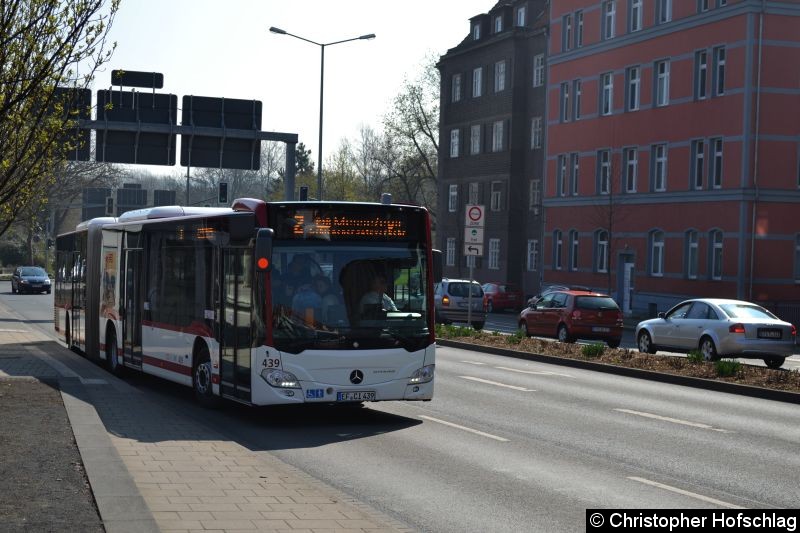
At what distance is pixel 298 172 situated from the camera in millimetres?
129375

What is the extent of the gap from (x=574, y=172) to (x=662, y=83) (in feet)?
27.6

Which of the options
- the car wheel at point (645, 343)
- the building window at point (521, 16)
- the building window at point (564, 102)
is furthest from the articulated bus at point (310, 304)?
the building window at point (521, 16)

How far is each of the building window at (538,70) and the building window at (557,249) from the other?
12003mm

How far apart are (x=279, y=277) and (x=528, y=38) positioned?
5856 centimetres

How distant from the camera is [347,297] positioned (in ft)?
47.7

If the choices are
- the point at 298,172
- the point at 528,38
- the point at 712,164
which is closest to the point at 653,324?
the point at 712,164

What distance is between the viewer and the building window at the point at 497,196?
7231cm

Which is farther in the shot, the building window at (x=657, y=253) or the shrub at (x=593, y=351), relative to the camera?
the building window at (x=657, y=253)

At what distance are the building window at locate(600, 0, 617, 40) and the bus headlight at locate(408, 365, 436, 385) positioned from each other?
43820mm

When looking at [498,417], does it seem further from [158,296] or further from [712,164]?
[712,164]

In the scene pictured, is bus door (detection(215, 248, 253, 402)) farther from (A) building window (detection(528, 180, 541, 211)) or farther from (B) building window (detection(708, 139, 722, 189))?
(A) building window (detection(528, 180, 541, 211))

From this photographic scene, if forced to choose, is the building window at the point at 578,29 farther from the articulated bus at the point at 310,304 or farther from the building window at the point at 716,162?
the articulated bus at the point at 310,304

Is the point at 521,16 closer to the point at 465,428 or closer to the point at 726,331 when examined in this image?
the point at 726,331

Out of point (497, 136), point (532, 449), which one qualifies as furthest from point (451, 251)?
point (532, 449)
